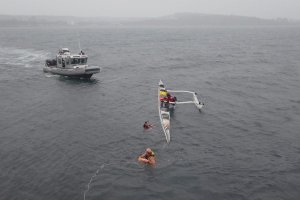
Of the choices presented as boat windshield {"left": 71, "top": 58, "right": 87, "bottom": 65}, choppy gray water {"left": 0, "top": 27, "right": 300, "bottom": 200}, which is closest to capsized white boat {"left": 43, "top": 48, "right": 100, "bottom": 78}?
boat windshield {"left": 71, "top": 58, "right": 87, "bottom": 65}

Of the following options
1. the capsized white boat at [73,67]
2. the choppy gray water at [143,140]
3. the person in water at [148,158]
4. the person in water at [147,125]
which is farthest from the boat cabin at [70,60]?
the person in water at [148,158]

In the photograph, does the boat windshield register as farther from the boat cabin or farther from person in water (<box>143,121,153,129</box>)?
person in water (<box>143,121,153,129</box>)

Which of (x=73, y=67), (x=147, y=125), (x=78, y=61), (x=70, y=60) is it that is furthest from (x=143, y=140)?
(x=70, y=60)

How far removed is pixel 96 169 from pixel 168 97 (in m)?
21.0

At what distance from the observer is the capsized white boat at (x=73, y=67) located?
7269 centimetres

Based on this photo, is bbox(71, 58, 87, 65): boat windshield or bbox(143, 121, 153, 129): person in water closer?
bbox(143, 121, 153, 129): person in water

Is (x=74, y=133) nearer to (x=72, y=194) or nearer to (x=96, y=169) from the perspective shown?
(x=96, y=169)

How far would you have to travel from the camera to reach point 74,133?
144 ft

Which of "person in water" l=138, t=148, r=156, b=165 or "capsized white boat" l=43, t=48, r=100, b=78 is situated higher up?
"capsized white boat" l=43, t=48, r=100, b=78

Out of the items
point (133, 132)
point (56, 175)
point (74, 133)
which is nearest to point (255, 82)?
point (133, 132)

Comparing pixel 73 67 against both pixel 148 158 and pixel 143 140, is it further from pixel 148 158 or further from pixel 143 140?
pixel 148 158

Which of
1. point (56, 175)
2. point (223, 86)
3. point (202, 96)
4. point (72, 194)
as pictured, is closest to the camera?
point (72, 194)

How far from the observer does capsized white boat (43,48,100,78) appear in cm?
7269

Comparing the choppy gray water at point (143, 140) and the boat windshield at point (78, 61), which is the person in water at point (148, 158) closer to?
the choppy gray water at point (143, 140)
